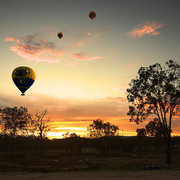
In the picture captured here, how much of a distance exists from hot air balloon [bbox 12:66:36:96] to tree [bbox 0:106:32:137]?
131 feet

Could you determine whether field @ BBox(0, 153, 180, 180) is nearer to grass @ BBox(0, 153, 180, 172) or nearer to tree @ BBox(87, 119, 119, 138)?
grass @ BBox(0, 153, 180, 172)

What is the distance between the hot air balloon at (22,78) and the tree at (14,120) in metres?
39.8

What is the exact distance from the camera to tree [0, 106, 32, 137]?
8556 cm

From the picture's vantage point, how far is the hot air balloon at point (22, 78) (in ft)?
160

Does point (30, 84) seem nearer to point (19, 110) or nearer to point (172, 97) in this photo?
point (172, 97)

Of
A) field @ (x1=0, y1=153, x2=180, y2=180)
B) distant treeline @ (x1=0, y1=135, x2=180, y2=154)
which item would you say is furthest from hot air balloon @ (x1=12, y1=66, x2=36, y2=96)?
distant treeline @ (x1=0, y1=135, x2=180, y2=154)

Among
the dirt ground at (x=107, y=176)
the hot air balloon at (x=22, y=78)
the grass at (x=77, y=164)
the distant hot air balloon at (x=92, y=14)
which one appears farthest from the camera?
the distant hot air balloon at (x=92, y=14)

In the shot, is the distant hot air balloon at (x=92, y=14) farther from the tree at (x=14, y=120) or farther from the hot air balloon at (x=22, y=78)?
the tree at (x=14, y=120)

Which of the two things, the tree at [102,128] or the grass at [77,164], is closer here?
the grass at [77,164]

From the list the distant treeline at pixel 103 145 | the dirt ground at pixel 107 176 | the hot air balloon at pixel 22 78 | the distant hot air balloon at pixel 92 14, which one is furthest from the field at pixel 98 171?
the distant treeline at pixel 103 145

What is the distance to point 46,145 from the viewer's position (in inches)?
4614

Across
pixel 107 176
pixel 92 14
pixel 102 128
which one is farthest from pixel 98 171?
pixel 102 128

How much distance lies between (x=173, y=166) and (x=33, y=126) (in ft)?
209

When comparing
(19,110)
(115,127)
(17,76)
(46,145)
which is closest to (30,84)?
(17,76)
